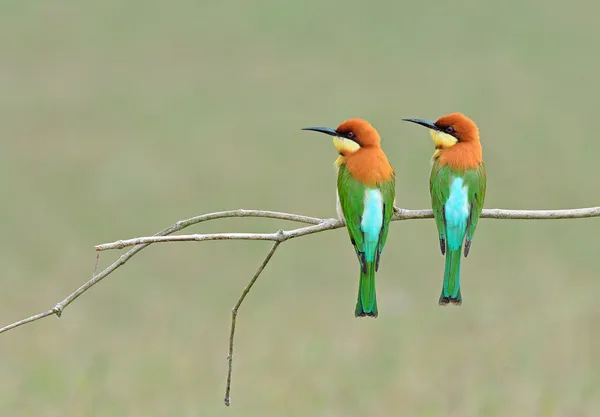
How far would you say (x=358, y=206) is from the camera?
2.39 m

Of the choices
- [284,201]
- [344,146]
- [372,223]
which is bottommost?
[284,201]

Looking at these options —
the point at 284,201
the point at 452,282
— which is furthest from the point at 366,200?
the point at 284,201

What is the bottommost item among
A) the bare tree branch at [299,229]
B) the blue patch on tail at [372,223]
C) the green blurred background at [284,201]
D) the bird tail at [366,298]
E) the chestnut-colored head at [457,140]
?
the green blurred background at [284,201]

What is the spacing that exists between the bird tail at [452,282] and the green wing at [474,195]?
4 cm

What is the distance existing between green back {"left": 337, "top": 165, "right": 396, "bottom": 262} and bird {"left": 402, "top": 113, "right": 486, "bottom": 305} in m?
0.10

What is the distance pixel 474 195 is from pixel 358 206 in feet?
0.90

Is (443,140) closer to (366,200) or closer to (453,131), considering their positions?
(453,131)

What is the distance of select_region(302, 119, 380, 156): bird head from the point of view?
2.49 m

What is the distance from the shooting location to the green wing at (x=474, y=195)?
2.40 m

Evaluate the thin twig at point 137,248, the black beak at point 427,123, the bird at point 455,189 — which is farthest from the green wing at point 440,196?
the thin twig at point 137,248

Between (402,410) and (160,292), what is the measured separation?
9.76ft

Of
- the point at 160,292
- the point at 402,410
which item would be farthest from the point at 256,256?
the point at 402,410

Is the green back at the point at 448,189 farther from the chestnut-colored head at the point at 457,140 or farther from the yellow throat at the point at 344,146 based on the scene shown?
the yellow throat at the point at 344,146

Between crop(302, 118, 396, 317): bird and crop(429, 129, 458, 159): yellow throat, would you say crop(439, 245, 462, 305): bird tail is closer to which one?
crop(302, 118, 396, 317): bird
